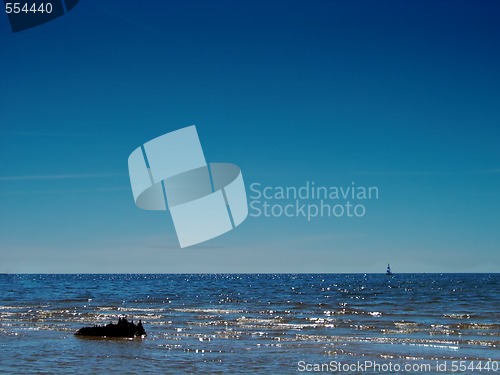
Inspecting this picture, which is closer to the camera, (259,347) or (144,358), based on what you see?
(144,358)

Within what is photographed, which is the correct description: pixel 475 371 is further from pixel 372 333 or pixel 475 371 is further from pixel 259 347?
pixel 372 333

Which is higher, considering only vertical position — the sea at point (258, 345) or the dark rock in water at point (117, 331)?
the dark rock in water at point (117, 331)

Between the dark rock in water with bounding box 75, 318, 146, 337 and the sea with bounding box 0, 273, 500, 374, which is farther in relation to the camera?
the dark rock in water with bounding box 75, 318, 146, 337

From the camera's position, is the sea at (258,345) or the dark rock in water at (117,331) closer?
the sea at (258,345)

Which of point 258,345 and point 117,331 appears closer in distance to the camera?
point 258,345

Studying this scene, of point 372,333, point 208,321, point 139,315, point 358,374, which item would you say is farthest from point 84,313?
point 358,374

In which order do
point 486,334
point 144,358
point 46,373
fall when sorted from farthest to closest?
point 486,334, point 144,358, point 46,373

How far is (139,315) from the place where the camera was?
40.8m

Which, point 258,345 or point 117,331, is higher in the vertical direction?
point 117,331

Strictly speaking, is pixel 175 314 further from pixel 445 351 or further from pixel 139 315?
pixel 445 351

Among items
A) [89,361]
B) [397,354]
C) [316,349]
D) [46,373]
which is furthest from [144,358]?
[397,354]

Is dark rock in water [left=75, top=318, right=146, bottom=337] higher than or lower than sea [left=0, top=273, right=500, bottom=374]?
higher

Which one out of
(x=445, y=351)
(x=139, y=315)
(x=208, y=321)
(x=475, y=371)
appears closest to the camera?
(x=475, y=371)

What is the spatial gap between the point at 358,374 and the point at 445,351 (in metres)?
6.59
